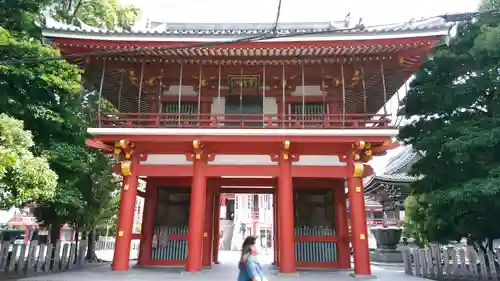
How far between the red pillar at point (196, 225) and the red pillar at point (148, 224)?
10.2 ft

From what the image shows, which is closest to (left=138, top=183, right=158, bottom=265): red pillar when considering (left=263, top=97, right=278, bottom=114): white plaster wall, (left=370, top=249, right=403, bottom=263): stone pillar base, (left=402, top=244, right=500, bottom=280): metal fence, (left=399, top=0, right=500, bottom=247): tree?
(left=263, top=97, right=278, bottom=114): white plaster wall

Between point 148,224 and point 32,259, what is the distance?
4.02 m

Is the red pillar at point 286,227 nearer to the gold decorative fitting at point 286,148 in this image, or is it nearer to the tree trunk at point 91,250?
the gold decorative fitting at point 286,148

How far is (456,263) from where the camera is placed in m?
12.3

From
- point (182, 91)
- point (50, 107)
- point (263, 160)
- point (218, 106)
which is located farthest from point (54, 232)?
point (263, 160)

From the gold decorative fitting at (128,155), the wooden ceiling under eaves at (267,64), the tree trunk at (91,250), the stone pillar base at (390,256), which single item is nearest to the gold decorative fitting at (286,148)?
the wooden ceiling under eaves at (267,64)

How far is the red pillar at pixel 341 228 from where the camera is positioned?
43.3ft

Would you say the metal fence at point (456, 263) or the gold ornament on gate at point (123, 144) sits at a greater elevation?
the gold ornament on gate at point (123, 144)

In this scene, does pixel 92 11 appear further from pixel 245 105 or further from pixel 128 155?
pixel 245 105

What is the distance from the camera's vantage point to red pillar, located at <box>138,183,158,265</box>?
13516 millimetres

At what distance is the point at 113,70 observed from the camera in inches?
496

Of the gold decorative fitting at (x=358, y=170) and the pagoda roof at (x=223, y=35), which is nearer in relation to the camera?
the pagoda roof at (x=223, y=35)

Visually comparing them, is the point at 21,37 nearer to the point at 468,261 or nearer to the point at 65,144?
the point at 65,144


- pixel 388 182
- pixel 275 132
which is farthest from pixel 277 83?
pixel 388 182
